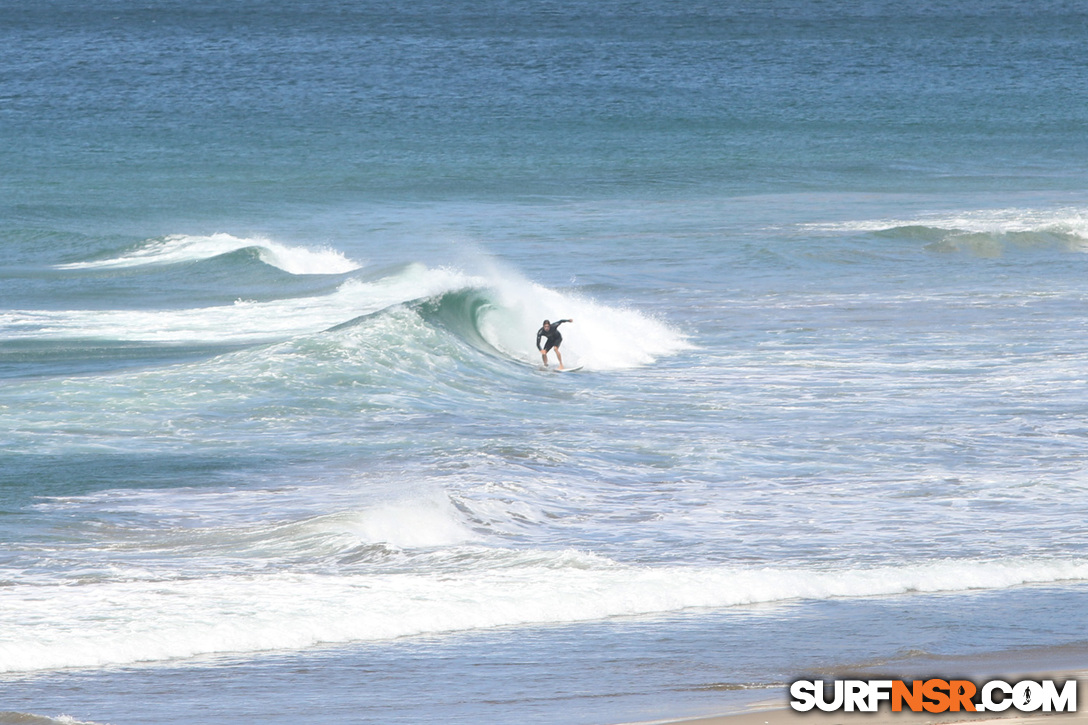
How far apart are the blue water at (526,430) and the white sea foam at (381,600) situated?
3cm

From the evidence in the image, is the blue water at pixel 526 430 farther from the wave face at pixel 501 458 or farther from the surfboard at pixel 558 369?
the surfboard at pixel 558 369

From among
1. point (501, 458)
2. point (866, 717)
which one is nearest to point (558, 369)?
point (501, 458)

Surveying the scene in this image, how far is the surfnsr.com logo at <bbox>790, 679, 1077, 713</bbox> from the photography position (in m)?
7.60

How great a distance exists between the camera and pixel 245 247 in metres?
30.4

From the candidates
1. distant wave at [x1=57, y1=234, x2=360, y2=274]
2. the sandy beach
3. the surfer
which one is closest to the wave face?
the surfer

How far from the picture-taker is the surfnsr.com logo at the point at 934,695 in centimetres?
760

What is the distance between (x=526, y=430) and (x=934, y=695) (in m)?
8.75

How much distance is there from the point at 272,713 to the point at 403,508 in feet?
15.1

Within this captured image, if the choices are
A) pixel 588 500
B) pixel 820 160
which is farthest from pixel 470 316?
pixel 820 160

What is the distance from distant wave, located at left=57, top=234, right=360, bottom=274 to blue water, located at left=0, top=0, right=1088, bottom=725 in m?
0.17

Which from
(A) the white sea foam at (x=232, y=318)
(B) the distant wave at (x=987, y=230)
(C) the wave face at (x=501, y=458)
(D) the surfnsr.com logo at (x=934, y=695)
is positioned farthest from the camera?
(B) the distant wave at (x=987, y=230)

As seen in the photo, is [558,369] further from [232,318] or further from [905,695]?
[905,695]

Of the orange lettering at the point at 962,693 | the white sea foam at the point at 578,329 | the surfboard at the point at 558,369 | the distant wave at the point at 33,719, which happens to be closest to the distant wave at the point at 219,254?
the white sea foam at the point at 578,329

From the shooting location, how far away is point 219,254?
99.2 ft
